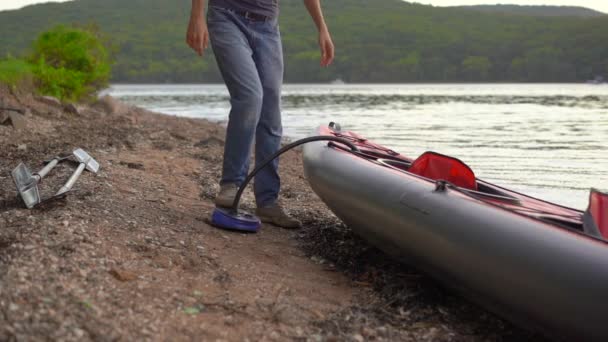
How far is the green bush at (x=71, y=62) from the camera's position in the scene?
52.5 ft

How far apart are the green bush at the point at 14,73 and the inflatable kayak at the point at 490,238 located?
10710 millimetres

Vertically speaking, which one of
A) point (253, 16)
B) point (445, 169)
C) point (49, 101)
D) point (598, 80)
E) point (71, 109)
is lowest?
point (598, 80)

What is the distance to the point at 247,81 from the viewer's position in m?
4.75

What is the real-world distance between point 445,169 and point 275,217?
1506 millimetres

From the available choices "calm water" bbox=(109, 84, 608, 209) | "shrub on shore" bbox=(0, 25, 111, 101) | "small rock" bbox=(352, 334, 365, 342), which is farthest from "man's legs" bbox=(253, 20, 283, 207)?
"shrub on shore" bbox=(0, 25, 111, 101)

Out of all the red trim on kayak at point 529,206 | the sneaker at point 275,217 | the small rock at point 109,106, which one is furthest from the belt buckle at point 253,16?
the small rock at point 109,106

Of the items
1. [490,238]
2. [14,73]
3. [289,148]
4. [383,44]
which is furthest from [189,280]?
[383,44]

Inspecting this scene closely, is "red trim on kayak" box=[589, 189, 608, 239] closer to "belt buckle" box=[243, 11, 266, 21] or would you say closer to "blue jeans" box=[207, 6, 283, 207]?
"blue jeans" box=[207, 6, 283, 207]

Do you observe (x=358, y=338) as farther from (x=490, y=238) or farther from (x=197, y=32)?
(x=197, y=32)

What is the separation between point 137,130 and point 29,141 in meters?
3.63

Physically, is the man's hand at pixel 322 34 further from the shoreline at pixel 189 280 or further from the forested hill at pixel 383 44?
the forested hill at pixel 383 44

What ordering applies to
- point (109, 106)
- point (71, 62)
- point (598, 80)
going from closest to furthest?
point (71, 62), point (109, 106), point (598, 80)

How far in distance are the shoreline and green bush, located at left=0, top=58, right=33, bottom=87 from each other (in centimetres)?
809

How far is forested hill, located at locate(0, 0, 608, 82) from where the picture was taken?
9300 cm
